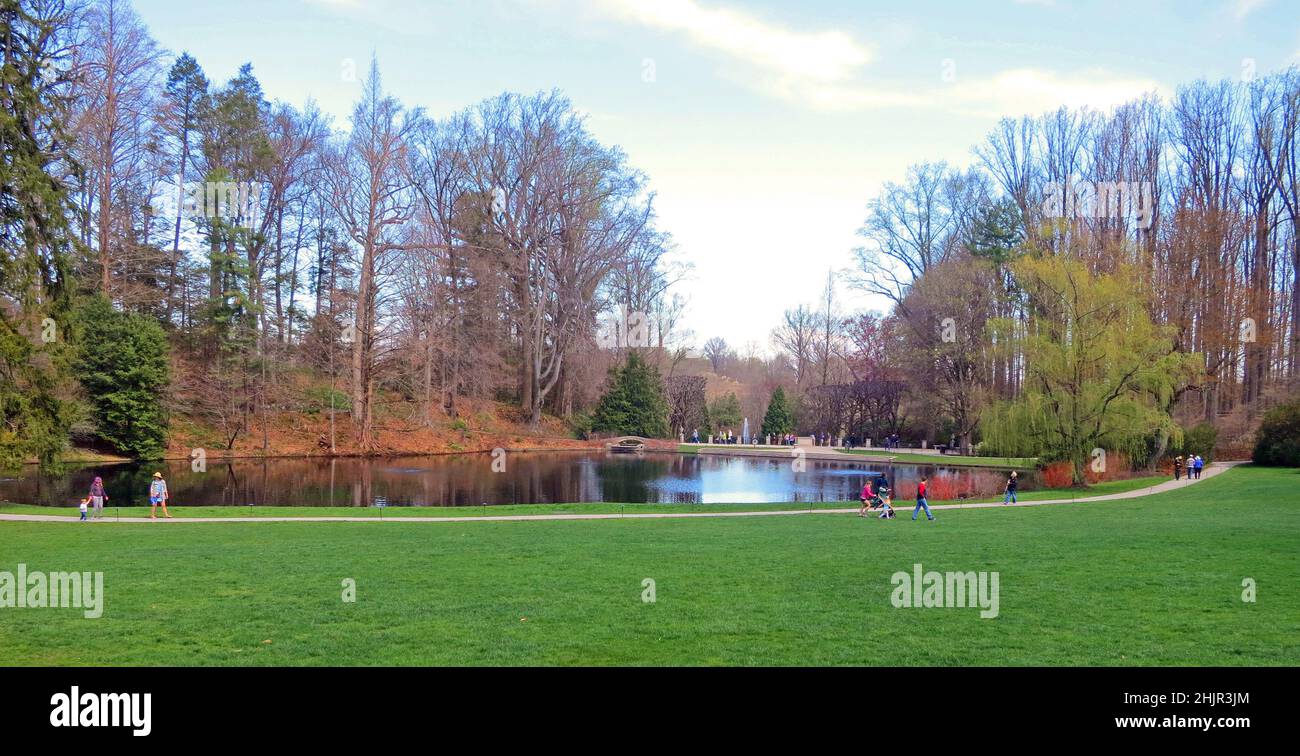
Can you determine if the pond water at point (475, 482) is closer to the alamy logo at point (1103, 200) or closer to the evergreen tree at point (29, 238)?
the evergreen tree at point (29, 238)

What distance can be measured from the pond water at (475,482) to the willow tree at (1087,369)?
2822mm

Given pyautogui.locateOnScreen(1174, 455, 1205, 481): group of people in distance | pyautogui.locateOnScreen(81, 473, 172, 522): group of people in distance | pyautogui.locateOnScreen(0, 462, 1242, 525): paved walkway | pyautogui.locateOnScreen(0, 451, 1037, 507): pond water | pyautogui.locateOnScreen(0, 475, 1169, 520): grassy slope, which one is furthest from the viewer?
pyautogui.locateOnScreen(1174, 455, 1205, 481): group of people in distance

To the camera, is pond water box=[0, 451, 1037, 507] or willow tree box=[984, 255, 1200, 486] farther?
willow tree box=[984, 255, 1200, 486]

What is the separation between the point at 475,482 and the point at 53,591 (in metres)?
24.2

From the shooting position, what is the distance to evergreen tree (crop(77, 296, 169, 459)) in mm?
37781

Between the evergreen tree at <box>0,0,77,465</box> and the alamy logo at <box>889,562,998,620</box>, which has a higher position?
the evergreen tree at <box>0,0,77,465</box>

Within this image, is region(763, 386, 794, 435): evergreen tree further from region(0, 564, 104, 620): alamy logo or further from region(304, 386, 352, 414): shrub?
region(0, 564, 104, 620): alamy logo

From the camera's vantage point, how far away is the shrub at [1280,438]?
34.9 meters
